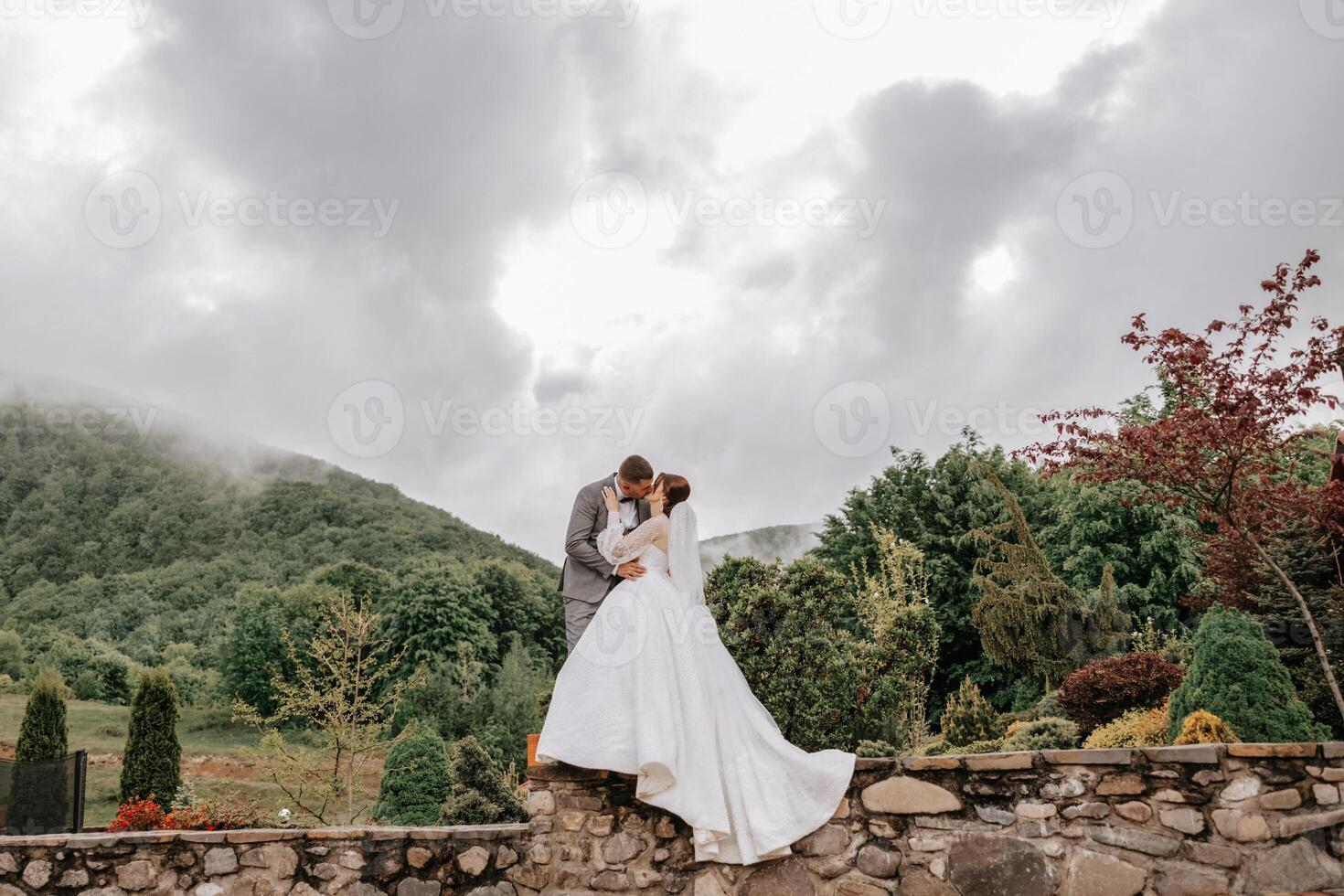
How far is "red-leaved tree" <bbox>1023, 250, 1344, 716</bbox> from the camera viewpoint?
243 inches

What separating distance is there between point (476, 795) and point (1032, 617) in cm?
1032

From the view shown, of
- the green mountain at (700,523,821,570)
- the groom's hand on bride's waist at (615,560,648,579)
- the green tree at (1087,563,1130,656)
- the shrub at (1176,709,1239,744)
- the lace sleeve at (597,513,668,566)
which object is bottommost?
the shrub at (1176,709,1239,744)

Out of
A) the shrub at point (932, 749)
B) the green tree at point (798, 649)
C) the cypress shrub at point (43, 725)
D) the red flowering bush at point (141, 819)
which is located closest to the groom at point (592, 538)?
the red flowering bush at point (141, 819)

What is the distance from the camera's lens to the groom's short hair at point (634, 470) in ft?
15.9

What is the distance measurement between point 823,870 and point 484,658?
2644cm

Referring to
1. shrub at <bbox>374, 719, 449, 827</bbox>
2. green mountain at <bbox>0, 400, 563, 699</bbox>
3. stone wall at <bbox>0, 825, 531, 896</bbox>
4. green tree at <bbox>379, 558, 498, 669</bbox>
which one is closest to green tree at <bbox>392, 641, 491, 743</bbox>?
green tree at <bbox>379, 558, 498, 669</bbox>

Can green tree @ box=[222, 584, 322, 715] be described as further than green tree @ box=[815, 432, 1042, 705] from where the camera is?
Yes

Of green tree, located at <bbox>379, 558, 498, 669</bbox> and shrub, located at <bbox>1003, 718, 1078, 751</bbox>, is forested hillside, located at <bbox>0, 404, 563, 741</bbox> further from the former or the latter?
shrub, located at <bbox>1003, 718, 1078, 751</bbox>

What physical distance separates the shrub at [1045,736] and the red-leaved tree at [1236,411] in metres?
2.37

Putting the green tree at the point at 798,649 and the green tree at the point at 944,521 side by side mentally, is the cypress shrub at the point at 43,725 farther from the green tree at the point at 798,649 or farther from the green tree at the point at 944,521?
the green tree at the point at 944,521

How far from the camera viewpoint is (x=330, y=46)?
1176 centimetres

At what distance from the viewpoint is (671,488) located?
4.86 meters

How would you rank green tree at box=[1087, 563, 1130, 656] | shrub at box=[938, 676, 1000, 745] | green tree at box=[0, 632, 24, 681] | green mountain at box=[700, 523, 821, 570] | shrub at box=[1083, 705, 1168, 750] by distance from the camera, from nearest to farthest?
shrub at box=[1083, 705, 1168, 750], shrub at box=[938, 676, 1000, 745], green tree at box=[1087, 563, 1130, 656], green tree at box=[0, 632, 24, 681], green mountain at box=[700, 523, 821, 570]

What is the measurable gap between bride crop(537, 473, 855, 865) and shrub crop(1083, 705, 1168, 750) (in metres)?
4.46
